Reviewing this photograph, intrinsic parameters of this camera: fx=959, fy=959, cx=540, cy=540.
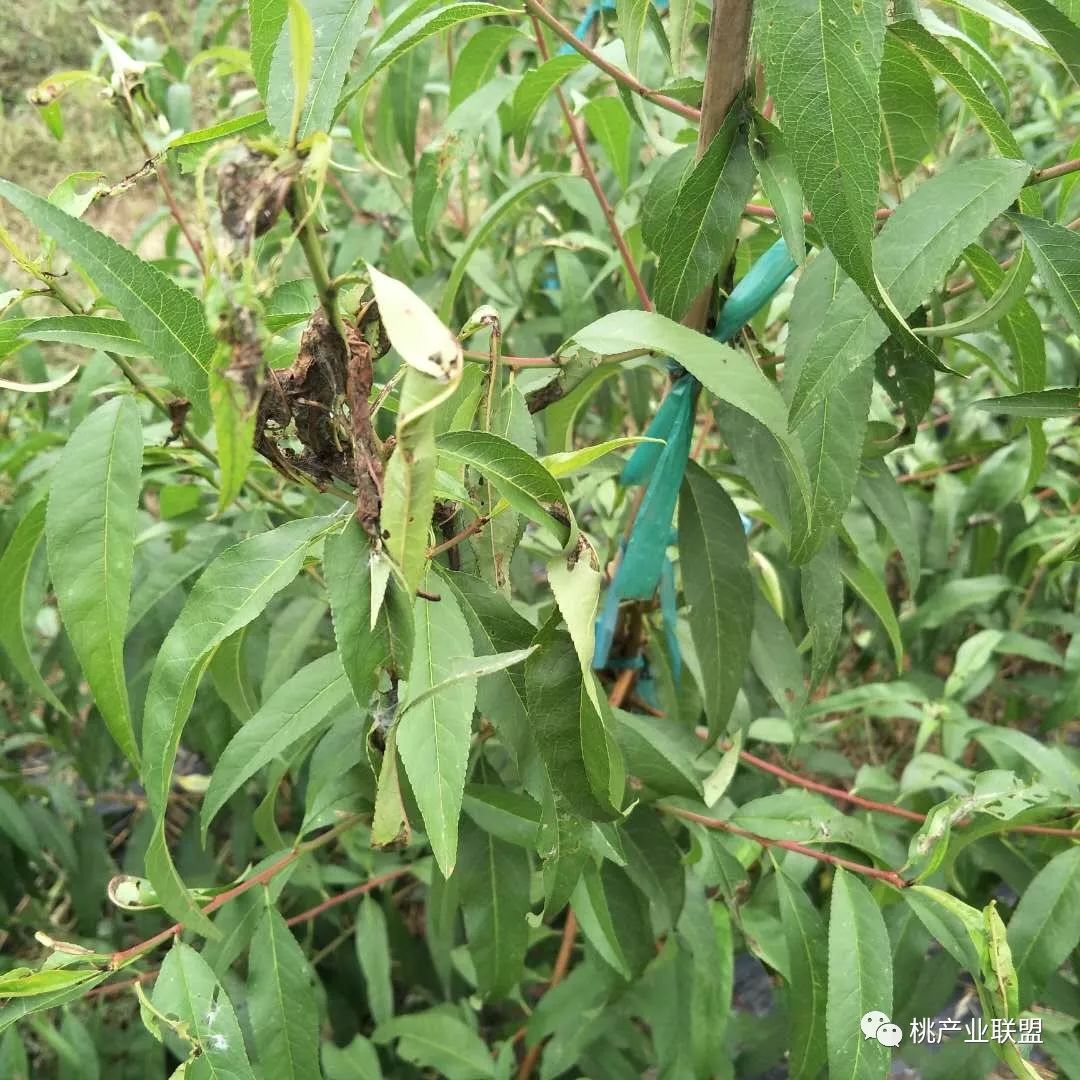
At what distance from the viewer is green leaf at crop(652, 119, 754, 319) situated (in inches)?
17.2

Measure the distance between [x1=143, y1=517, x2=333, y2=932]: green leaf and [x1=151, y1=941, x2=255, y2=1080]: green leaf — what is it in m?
0.10

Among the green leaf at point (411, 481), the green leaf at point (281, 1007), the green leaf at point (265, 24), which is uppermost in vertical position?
the green leaf at point (265, 24)

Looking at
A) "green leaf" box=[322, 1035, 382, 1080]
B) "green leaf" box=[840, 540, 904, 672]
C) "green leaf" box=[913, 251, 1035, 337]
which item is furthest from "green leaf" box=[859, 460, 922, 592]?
"green leaf" box=[322, 1035, 382, 1080]

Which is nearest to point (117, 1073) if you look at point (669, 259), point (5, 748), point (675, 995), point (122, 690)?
point (5, 748)

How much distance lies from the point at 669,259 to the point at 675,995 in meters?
0.59

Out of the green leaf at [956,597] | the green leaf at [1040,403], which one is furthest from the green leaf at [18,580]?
the green leaf at [956,597]

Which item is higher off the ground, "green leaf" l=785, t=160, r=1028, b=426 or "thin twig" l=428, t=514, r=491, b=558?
"green leaf" l=785, t=160, r=1028, b=426

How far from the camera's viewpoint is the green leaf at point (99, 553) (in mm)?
431

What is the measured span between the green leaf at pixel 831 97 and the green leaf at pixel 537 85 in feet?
0.87

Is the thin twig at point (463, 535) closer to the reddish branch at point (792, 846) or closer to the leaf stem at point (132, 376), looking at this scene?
the leaf stem at point (132, 376)

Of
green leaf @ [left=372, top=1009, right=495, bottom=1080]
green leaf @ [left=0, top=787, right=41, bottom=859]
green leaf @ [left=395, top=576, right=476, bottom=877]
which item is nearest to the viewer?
green leaf @ [left=395, top=576, right=476, bottom=877]

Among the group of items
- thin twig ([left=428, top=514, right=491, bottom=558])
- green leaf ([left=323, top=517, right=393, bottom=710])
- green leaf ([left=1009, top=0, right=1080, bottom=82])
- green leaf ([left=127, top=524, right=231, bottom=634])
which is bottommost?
green leaf ([left=127, top=524, right=231, bottom=634])

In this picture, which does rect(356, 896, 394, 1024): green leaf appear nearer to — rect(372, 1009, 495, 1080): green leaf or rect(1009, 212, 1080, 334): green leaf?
rect(372, 1009, 495, 1080): green leaf

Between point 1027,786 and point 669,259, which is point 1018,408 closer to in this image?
point 669,259
